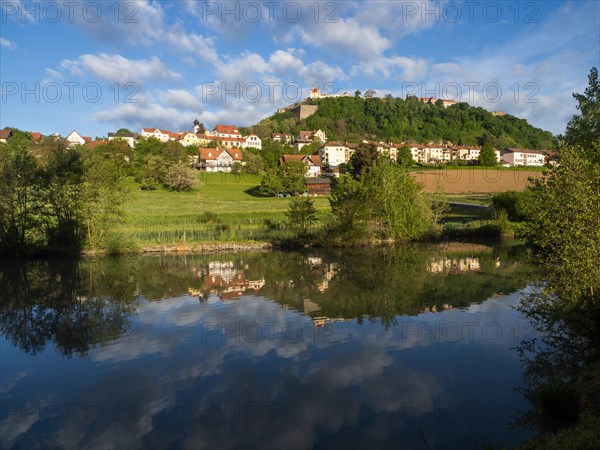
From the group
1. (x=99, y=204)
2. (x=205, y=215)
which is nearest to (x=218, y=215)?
(x=205, y=215)

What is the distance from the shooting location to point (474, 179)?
276 ft

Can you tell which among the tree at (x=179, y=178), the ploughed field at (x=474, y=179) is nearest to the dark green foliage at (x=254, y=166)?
the tree at (x=179, y=178)

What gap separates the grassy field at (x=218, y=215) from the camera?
3912 cm

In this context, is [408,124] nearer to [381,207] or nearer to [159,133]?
[159,133]

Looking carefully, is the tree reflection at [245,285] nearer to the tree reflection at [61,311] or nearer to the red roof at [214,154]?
the tree reflection at [61,311]

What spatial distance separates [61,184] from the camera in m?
33.0

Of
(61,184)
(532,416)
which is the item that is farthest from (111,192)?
(532,416)

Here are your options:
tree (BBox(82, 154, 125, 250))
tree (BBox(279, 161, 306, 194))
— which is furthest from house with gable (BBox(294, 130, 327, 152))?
tree (BBox(82, 154, 125, 250))

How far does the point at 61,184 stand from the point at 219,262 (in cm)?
1523

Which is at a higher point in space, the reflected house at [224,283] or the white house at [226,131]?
the white house at [226,131]

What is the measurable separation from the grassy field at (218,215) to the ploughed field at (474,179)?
4.04 metres

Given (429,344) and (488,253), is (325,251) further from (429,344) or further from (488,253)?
(429,344)

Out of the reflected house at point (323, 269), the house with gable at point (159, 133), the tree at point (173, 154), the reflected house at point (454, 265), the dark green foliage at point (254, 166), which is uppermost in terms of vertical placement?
the house with gable at point (159, 133)

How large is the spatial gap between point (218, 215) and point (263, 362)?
4005 cm
